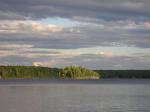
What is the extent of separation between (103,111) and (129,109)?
3.84m

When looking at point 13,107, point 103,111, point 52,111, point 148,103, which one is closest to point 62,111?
point 52,111

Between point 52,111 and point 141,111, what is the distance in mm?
9088

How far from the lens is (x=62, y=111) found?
4975 centimetres

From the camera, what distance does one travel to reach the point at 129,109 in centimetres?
5228

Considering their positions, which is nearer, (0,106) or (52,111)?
(52,111)

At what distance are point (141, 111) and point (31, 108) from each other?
12.0 metres

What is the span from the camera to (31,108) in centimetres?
5344

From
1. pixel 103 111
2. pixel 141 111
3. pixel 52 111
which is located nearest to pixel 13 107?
pixel 52 111

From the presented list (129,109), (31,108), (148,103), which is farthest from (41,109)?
(148,103)

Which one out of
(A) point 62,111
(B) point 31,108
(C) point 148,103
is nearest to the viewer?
(A) point 62,111

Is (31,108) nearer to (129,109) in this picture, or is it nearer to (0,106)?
(0,106)

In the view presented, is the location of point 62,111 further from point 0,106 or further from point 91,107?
point 0,106

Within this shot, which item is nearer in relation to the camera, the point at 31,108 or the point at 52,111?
the point at 52,111

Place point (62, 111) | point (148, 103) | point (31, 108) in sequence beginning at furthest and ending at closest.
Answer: point (148, 103)
point (31, 108)
point (62, 111)
